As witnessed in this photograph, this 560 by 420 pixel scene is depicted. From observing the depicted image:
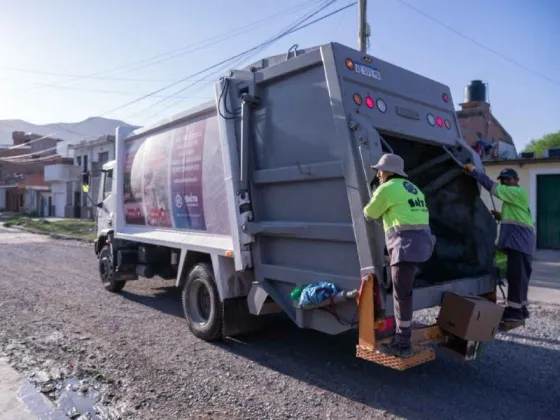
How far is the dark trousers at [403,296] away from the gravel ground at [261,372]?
2.11 ft

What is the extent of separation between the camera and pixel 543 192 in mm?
14070

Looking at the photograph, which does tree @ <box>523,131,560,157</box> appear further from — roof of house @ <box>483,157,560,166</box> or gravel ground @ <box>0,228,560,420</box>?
gravel ground @ <box>0,228,560,420</box>

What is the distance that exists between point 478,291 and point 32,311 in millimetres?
6303

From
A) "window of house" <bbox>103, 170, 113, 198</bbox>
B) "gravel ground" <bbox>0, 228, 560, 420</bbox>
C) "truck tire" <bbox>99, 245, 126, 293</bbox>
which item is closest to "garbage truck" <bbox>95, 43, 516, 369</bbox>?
"gravel ground" <bbox>0, 228, 560, 420</bbox>

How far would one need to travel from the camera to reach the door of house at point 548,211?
13914 mm

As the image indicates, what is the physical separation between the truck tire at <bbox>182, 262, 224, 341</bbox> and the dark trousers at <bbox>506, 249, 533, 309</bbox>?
119 inches

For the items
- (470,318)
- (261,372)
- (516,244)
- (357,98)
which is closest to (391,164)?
(357,98)

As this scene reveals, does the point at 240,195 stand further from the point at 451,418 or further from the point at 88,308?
the point at 88,308

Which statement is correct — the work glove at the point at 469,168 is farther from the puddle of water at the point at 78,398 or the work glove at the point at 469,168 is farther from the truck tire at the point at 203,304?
the puddle of water at the point at 78,398

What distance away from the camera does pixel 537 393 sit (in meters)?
4.42

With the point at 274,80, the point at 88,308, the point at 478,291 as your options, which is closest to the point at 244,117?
the point at 274,80

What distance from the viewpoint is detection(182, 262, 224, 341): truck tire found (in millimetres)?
5789

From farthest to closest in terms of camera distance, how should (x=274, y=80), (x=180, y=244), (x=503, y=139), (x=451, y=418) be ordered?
(x=503, y=139)
(x=180, y=244)
(x=274, y=80)
(x=451, y=418)

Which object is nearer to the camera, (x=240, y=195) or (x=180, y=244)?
(x=240, y=195)
